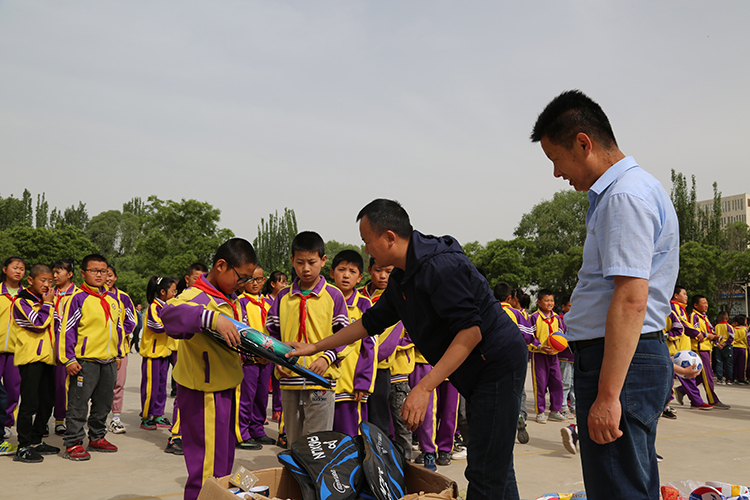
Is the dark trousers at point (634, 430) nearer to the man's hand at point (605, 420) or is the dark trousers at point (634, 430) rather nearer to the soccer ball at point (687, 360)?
the man's hand at point (605, 420)

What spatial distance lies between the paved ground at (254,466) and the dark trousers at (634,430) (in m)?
2.56

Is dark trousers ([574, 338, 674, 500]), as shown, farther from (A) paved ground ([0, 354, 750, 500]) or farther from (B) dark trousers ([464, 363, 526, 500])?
(A) paved ground ([0, 354, 750, 500])

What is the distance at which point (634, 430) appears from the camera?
80.1 inches

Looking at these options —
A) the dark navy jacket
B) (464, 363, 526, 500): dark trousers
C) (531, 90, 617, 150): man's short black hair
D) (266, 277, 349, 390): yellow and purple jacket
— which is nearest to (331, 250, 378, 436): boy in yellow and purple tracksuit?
(266, 277, 349, 390): yellow and purple jacket

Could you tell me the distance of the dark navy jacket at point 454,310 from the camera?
2.49m

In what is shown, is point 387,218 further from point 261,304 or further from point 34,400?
point 261,304

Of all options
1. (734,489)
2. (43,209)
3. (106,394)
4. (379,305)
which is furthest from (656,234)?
(43,209)

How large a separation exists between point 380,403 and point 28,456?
11.5ft

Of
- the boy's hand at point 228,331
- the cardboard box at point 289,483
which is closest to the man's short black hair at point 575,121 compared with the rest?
the cardboard box at point 289,483

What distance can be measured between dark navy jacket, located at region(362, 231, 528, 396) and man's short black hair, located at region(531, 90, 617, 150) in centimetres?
70

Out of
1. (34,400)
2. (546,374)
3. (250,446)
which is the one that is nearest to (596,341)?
(250,446)

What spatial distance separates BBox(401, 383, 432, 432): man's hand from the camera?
2307mm

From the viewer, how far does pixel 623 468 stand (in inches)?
80.3

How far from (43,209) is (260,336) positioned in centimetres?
7402
